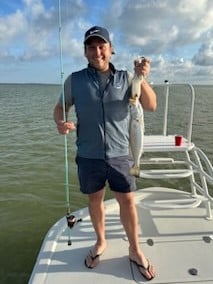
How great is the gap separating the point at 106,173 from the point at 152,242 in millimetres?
1127

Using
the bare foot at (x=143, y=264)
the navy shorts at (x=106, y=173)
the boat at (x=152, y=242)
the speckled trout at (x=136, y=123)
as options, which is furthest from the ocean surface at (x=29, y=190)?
the speckled trout at (x=136, y=123)

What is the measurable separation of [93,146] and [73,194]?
16.2ft

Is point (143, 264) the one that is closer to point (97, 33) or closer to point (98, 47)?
point (98, 47)

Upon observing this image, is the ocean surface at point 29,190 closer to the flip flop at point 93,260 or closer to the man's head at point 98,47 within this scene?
the flip flop at point 93,260

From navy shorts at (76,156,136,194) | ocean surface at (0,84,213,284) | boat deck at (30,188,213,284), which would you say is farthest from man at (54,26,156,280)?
ocean surface at (0,84,213,284)

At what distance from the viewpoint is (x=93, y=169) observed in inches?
129

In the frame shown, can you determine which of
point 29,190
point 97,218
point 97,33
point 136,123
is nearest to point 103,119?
point 136,123

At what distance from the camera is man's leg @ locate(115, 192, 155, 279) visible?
3.37 m

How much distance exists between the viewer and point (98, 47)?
3.14m

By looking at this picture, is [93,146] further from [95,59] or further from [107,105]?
[95,59]

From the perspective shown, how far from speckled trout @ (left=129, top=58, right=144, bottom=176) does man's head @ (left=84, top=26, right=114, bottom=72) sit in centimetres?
30

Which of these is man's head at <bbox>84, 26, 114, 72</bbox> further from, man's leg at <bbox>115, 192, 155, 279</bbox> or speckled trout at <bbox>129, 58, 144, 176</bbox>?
man's leg at <bbox>115, 192, 155, 279</bbox>

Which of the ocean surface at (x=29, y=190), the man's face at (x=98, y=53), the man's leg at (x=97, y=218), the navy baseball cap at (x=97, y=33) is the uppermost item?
the navy baseball cap at (x=97, y=33)

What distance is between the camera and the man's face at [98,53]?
123 inches
